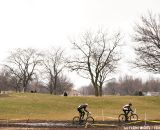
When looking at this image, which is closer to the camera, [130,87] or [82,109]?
[82,109]

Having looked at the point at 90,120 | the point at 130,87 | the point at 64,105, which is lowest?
the point at 90,120

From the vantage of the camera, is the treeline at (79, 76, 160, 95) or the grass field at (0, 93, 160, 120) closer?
the grass field at (0, 93, 160, 120)

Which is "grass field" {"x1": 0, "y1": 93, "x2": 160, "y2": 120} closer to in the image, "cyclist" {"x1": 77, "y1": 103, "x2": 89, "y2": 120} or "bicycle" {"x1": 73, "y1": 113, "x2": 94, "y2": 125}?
"bicycle" {"x1": 73, "y1": 113, "x2": 94, "y2": 125}

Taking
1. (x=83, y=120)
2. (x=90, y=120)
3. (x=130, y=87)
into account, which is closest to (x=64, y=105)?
(x=90, y=120)

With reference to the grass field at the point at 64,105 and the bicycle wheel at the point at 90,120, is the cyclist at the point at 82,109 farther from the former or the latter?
the grass field at the point at 64,105

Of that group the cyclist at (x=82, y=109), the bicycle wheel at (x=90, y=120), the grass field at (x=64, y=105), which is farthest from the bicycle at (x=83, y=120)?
the grass field at (x=64, y=105)

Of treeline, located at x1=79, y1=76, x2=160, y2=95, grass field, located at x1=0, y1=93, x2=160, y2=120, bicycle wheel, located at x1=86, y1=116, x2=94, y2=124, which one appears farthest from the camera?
treeline, located at x1=79, y1=76, x2=160, y2=95

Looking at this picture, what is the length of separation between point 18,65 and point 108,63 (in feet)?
103

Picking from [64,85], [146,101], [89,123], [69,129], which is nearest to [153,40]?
[146,101]

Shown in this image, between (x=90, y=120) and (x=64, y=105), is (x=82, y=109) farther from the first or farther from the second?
(x=64, y=105)

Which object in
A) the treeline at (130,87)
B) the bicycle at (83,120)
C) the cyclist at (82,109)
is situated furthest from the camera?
the treeline at (130,87)

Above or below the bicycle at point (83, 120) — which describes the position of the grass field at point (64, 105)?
above

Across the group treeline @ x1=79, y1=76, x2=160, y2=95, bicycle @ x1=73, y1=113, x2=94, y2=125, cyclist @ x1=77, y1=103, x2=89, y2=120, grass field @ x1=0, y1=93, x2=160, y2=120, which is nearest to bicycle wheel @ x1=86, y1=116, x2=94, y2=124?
bicycle @ x1=73, y1=113, x2=94, y2=125

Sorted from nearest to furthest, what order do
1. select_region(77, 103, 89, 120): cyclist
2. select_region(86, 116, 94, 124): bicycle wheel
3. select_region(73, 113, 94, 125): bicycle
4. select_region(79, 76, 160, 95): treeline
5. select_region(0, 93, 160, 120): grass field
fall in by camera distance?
select_region(77, 103, 89, 120): cyclist → select_region(73, 113, 94, 125): bicycle → select_region(86, 116, 94, 124): bicycle wheel → select_region(0, 93, 160, 120): grass field → select_region(79, 76, 160, 95): treeline
